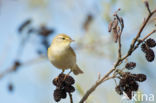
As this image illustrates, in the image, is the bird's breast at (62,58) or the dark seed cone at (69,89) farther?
the bird's breast at (62,58)

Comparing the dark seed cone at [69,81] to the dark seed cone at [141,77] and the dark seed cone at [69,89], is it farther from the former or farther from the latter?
the dark seed cone at [141,77]

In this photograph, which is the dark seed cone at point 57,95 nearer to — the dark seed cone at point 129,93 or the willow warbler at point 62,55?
the dark seed cone at point 129,93

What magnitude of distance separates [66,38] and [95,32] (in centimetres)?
119

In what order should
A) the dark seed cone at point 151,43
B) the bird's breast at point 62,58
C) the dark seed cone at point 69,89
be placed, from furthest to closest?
1. the bird's breast at point 62,58
2. the dark seed cone at point 69,89
3. the dark seed cone at point 151,43

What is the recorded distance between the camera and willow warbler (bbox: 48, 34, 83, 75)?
230 centimetres

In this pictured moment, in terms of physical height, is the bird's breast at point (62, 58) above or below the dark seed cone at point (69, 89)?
below

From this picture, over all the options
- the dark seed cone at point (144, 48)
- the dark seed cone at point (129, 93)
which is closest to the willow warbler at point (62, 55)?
the dark seed cone at point (129, 93)

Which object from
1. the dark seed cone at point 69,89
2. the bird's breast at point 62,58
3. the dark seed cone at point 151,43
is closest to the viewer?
the dark seed cone at point 151,43

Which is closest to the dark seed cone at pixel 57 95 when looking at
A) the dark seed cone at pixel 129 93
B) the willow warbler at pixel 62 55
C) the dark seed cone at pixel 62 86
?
the dark seed cone at pixel 62 86

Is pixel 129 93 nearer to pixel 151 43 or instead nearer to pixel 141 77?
pixel 141 77

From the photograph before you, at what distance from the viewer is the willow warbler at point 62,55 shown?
230 centimetres

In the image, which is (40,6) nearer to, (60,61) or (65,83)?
(60,61)

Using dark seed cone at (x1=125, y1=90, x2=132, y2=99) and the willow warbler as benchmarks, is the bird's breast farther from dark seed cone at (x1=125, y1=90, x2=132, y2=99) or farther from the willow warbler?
dark seed cone at (x1=125, y1=90, x2=132, y2=99)

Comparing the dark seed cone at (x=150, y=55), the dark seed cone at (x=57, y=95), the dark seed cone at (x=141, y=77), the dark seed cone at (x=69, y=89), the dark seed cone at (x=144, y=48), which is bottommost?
the dark seed cone at (x=57, y=95)
